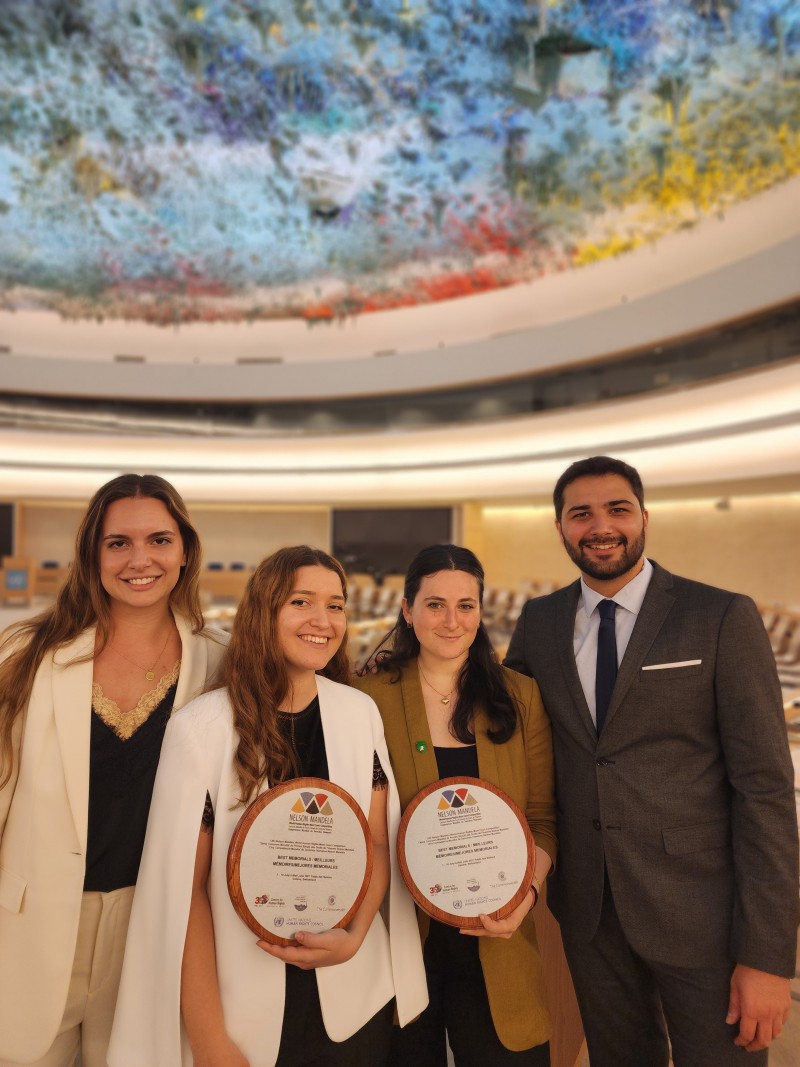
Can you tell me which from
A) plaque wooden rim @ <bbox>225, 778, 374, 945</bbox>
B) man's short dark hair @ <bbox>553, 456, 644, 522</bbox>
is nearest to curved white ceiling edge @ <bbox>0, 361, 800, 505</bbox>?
man's short dark hair @ <bbox>553, 456, 644, 522</bbox>

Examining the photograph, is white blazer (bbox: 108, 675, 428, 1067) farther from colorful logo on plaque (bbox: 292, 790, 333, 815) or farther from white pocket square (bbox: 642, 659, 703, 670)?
white pocket square (bbox: 642, 659, 703, 670)

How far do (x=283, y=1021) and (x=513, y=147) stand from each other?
12.3 metres

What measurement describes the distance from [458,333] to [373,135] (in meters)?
4.95

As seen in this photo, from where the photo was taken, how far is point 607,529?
5.74 feet

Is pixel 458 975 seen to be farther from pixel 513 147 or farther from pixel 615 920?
pixel 513 147

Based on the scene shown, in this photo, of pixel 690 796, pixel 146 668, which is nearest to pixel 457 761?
pixel 690 796

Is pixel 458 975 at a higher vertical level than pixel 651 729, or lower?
lower

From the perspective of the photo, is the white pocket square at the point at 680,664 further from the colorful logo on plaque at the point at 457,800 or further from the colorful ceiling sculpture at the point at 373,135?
the colorful ceiling sculpture at the point at 373,135

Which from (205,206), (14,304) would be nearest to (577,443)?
(205,206)

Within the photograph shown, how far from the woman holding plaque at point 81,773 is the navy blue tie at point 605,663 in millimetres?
981

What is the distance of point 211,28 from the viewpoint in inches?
366

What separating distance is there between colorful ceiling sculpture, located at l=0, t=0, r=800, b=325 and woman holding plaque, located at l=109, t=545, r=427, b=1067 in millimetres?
10000

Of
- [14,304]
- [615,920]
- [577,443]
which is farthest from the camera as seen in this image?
[14,304]

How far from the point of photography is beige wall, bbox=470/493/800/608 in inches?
465
